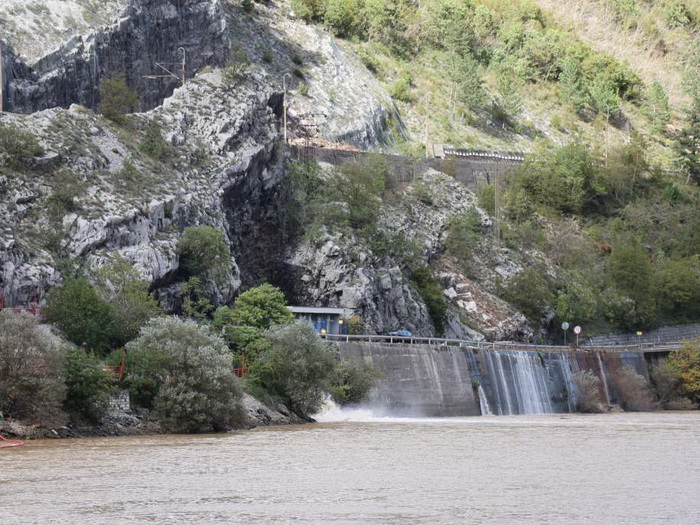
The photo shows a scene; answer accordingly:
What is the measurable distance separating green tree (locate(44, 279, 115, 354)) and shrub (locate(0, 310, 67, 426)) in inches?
389

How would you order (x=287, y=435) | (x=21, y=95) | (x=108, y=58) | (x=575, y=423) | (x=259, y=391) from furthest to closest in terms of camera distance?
(x=108, y=58), (x=21, y=95), (x=575, y=423), (x=259, y=391), (x=287, y=435)

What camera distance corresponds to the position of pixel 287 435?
5941 centimetres

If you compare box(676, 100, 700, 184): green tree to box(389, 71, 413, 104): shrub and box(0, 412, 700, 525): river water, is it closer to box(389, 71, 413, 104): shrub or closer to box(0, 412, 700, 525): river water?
box(389, 71, 413, 104): shrub

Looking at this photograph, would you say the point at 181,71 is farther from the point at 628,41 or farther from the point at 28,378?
the point at 628,41

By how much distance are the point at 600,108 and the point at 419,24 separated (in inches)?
1076

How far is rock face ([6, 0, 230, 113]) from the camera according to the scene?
3526 inches

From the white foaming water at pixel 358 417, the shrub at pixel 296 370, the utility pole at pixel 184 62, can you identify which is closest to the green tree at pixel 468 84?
the utility pole at pixel 184 62

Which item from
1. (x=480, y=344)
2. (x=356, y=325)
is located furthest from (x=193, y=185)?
(x=480, y=344)

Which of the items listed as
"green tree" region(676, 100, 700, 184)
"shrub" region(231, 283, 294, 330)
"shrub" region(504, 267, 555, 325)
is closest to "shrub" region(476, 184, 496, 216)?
"shrub" region(504, 267, 555, 325)

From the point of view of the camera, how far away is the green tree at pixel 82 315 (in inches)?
2542

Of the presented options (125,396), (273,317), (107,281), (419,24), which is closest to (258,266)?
(273,317)

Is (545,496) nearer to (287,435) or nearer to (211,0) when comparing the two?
(287,435)

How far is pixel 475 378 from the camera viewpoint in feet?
292

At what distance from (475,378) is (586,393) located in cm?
1367
